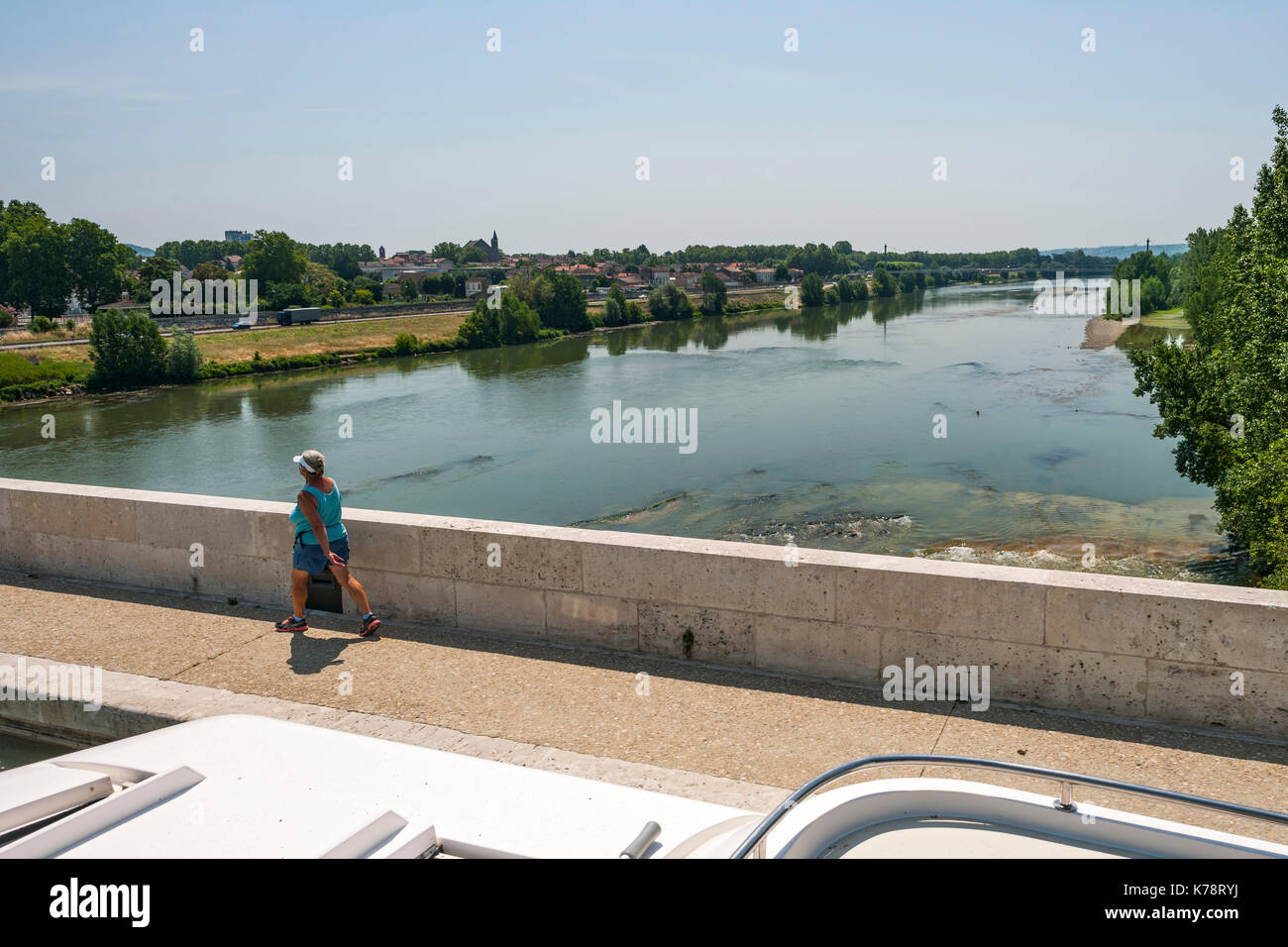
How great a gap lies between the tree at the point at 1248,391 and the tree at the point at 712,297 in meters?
76.7

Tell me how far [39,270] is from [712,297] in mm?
65398

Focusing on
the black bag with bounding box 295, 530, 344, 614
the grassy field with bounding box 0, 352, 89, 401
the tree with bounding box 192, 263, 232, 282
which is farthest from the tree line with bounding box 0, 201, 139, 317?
the black bag with bounding box 295, 530, 344, 614

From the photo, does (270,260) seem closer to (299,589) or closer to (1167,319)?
(1167,319)

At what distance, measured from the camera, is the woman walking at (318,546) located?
6539 mm

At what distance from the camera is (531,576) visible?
21.1 ft

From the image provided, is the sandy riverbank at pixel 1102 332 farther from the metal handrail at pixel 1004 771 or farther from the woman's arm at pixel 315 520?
the metal handrail at pixel 1004 771

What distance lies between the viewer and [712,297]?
105188mm

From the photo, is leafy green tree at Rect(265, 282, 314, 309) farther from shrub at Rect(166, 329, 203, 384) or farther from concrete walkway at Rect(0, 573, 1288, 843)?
concrete walkway at Rect(0, 573, 1288, 843)

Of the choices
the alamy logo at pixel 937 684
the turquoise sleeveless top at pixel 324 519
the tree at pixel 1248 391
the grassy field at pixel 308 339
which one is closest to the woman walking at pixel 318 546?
the turquoise sleeveless top at pixel 324 519

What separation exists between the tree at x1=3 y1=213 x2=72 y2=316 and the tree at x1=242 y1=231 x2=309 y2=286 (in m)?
23.1

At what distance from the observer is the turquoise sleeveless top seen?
6.55 metres
